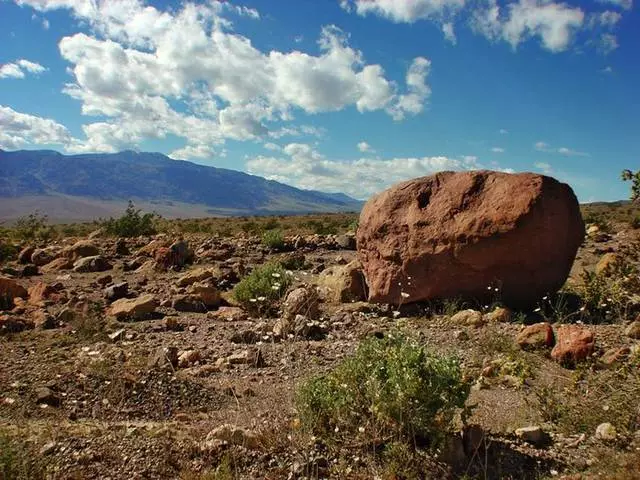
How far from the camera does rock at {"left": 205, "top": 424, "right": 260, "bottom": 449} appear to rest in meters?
3.86

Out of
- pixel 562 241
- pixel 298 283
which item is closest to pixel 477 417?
pixel 562 241

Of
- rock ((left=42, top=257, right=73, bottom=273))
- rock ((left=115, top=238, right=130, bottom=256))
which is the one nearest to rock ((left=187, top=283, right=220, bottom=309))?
rock ((left=42, top=257, right=73, bottom=273))

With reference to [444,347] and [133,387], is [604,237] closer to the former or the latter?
[444,347]

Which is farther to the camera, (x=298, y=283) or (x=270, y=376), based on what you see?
(x=298, y=283)

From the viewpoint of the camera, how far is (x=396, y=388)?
3672 millimetres

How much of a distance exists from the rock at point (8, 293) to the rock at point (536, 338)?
29.0ft

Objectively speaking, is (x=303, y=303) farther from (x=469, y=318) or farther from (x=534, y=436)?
(x=534, y=436)

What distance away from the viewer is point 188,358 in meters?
6.38

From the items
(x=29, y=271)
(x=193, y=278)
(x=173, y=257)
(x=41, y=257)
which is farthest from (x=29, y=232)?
(x=193, y=278)

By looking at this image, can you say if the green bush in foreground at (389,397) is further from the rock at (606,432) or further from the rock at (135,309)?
the rock at (135,309)

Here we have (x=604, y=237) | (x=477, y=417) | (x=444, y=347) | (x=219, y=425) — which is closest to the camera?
(x=219, y=425)

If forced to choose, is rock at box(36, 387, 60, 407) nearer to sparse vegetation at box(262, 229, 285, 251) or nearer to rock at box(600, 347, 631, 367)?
rock at box(600, 347, 631, 367)

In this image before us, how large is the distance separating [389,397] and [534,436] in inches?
47.6

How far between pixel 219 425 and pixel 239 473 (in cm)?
67
